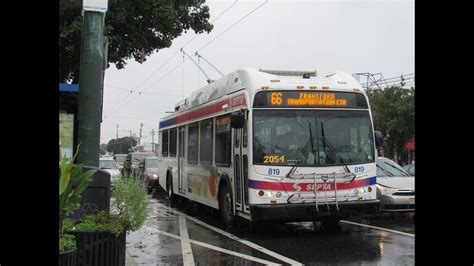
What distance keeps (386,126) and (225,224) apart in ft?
93.5

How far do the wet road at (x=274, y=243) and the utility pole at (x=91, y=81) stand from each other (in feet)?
6.46

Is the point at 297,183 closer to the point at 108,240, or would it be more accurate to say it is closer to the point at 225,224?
the point at 225,224

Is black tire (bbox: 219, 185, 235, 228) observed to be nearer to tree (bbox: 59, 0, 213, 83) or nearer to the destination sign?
the destination sign

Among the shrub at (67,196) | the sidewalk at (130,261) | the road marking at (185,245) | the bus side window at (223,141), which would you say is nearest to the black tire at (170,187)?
the road marking at (185,245)

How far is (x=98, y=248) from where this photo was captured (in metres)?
4.68

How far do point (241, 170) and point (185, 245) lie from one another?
174cm

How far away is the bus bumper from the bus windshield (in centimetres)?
75

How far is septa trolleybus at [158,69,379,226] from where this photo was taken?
9141 mm

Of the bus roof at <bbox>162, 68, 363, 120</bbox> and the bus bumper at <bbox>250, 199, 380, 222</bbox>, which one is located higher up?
the bus roof at <bbox>162, 68, 363, 120</bbox>

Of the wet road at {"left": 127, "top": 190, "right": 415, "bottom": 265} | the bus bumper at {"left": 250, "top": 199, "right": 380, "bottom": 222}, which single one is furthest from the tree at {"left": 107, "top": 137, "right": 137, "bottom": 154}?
the bus bumper at {"left": 250, "top": 199, "right": 380, "bottom": 222}

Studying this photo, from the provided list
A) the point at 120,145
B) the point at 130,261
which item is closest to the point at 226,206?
the point at 130,261

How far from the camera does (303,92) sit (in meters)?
9.64

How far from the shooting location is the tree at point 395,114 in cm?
3581
